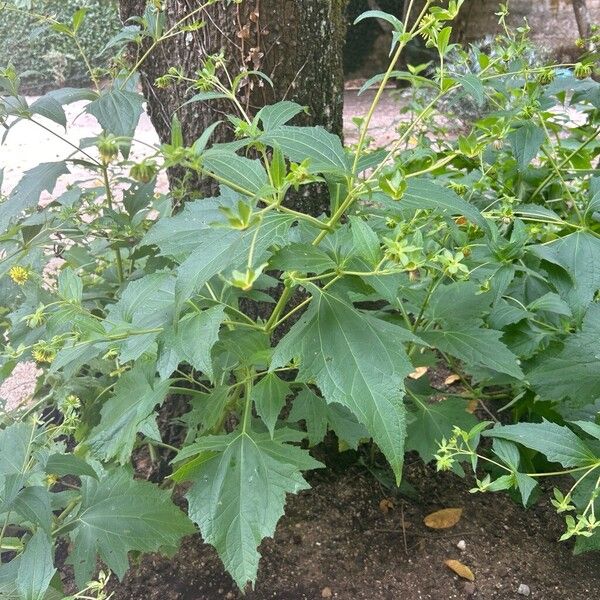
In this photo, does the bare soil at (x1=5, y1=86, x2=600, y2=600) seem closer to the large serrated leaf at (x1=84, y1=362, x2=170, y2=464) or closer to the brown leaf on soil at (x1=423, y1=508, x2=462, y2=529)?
the brown leaf on soil at (x1=423, y1=508, x2=462, y2=529)

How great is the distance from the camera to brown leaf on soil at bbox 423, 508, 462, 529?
154 centimetres

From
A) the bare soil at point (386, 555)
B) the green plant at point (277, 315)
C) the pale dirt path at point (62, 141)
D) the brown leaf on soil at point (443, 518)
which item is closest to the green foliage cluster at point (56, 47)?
the pale dirt path at point (62, 141)

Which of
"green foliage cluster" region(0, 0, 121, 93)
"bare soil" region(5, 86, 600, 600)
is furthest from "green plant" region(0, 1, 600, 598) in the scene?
"green foliage cluster" region(0, 0, 121, 93)

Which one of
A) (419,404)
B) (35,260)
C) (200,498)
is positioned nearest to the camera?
(200,498)

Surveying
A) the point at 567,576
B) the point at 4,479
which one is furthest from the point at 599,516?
the point at 4,479

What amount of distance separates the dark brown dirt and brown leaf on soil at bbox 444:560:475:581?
0.01 m

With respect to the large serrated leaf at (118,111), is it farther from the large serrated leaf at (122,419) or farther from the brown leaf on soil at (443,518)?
the brown leaf on soil at (443,518)

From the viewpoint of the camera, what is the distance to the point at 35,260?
1473mm

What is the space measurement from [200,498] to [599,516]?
0.73 m

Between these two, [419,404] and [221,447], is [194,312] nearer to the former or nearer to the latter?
[221,447]

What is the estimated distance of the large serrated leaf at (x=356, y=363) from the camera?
2.80ft

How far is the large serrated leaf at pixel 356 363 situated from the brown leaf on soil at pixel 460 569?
2.31 ft

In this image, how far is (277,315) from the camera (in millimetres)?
1047

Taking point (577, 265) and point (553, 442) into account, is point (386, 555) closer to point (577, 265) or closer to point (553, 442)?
point (553, 442)
